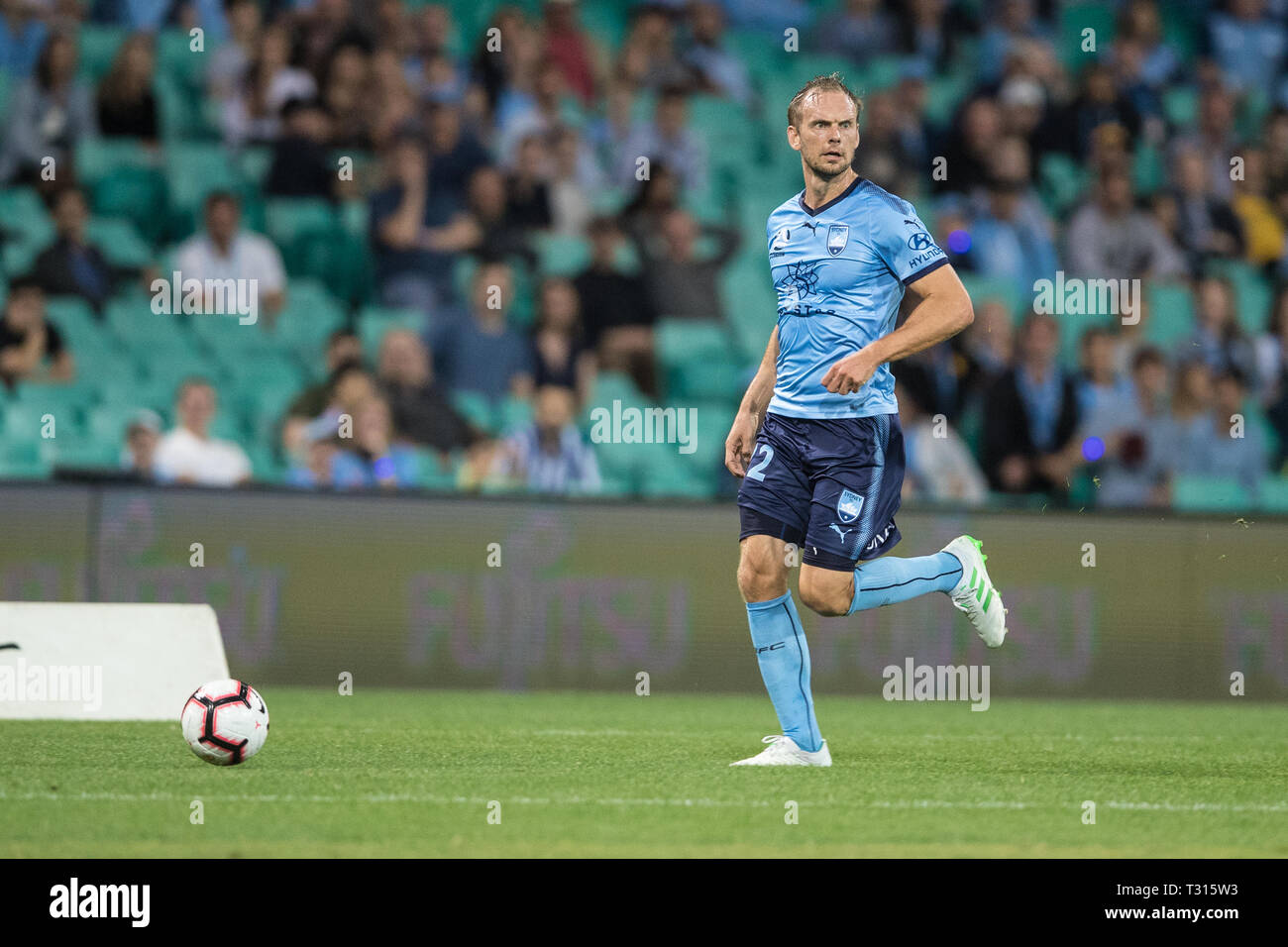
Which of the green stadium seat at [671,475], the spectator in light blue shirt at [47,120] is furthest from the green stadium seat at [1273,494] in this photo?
the spectator in light blue shirt at [47,120]

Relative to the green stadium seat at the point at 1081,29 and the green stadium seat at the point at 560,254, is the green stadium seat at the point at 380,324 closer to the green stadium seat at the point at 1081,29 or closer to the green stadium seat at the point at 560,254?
the green stadium seat at the point at 560,254

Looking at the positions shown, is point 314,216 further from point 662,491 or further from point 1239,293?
point 1239,293

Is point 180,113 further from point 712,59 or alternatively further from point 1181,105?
point 1181,105

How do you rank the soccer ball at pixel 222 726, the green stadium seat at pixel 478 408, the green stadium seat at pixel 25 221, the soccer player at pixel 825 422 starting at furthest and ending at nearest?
the green stadium seat at pixel 25 221 < the green stadium seat at pixel 478 408 < the soccer player at pixel 825 422 < the soccer ball at pixel 222 726

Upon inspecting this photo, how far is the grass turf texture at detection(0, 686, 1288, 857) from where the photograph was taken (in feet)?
16.1

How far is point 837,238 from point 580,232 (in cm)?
726

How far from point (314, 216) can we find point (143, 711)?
5.84 metres

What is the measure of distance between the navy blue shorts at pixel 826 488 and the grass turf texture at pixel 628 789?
793 mm

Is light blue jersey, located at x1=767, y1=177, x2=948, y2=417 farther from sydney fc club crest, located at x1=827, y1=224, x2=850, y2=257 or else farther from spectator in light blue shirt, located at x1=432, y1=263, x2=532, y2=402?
spectator in light blue shirt, located at x1=432, y1=263, x2=532, y2=402

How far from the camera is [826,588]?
6461mm

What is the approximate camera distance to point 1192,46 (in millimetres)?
16328

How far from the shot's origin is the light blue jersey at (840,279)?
21.1ft

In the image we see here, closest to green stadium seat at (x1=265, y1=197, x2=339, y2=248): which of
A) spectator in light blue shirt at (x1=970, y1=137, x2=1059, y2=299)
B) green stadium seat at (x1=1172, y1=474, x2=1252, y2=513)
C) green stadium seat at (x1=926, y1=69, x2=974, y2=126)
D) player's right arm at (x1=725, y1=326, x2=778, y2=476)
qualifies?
spectator in light blue shirt at (x1=970, y1=137, x2=1059, y2=299)

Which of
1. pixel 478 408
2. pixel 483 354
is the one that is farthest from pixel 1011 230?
pixel 478 408
